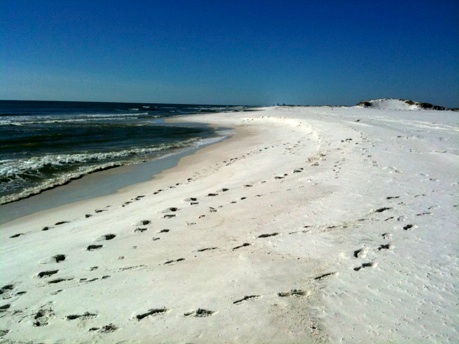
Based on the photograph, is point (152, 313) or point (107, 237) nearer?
point (152, 313)

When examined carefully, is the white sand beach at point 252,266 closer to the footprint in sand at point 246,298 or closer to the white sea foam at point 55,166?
the footprint in sand at point 246,298

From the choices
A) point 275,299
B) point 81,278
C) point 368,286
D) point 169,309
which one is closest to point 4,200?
point 81,278

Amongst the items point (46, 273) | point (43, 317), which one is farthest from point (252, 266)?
point (46, 273)

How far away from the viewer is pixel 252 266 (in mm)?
3811

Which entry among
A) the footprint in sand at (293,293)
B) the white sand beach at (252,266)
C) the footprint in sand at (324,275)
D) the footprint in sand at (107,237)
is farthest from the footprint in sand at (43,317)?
the footprint in sand at (324,275)

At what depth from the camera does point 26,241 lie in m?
5.73

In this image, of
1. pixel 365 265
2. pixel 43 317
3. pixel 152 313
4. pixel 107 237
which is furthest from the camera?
pixel 107 237

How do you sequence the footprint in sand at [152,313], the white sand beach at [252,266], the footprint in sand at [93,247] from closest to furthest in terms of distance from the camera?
1. the white sand beach at [252,266]
2. the footprint in sand at [152,313]
3. the footprint in sand at [93,247]

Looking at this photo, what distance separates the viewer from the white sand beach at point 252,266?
9.31ft

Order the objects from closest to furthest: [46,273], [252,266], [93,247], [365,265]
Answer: [365,265]
[252,266]
[46,273]
[93,247]

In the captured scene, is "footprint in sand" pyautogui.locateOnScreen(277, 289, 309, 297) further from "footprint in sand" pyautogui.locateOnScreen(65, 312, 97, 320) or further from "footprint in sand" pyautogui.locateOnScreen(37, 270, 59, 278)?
"footprint in sand" pyautogui.locateOnScreen(37, 270, 59, 278)

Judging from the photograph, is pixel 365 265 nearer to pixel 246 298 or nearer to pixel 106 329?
pixel 246 298

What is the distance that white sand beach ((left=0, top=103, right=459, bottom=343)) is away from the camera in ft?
9.31

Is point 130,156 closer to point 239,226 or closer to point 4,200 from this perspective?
point 4,200
